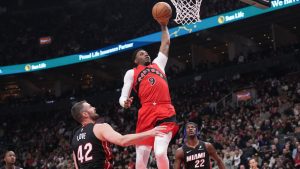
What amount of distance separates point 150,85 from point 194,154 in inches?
97.6

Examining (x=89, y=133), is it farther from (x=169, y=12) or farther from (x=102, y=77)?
(x=102, y=77)

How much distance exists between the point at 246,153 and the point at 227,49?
15508mm

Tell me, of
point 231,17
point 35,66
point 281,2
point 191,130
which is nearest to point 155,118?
point 191,130

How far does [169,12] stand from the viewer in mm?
6953

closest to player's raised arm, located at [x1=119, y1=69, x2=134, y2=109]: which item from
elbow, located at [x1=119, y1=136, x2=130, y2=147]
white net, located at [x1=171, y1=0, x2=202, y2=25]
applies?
elbow, located at [x1=119, y1=136, x2=130, y2=147]

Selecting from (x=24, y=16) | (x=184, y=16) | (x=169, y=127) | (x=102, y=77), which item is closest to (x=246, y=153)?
(x=184, y=16)

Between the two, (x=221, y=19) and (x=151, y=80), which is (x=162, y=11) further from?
(x=221, y=19)

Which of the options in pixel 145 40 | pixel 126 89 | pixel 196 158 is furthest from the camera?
pixel 145 40

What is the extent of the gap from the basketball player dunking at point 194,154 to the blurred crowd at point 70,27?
19.2m

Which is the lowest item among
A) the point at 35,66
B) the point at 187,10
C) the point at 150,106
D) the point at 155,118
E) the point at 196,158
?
the point at 196,158

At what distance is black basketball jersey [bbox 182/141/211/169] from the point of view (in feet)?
28.9

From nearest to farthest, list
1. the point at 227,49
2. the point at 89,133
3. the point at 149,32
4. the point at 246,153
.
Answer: the point at 89,133 → the point at 246,153 → the point at 149,32 → the point at 227,49

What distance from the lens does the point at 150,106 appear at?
22.2ft

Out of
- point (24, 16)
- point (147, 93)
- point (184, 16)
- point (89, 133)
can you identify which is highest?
point (24, 16)
